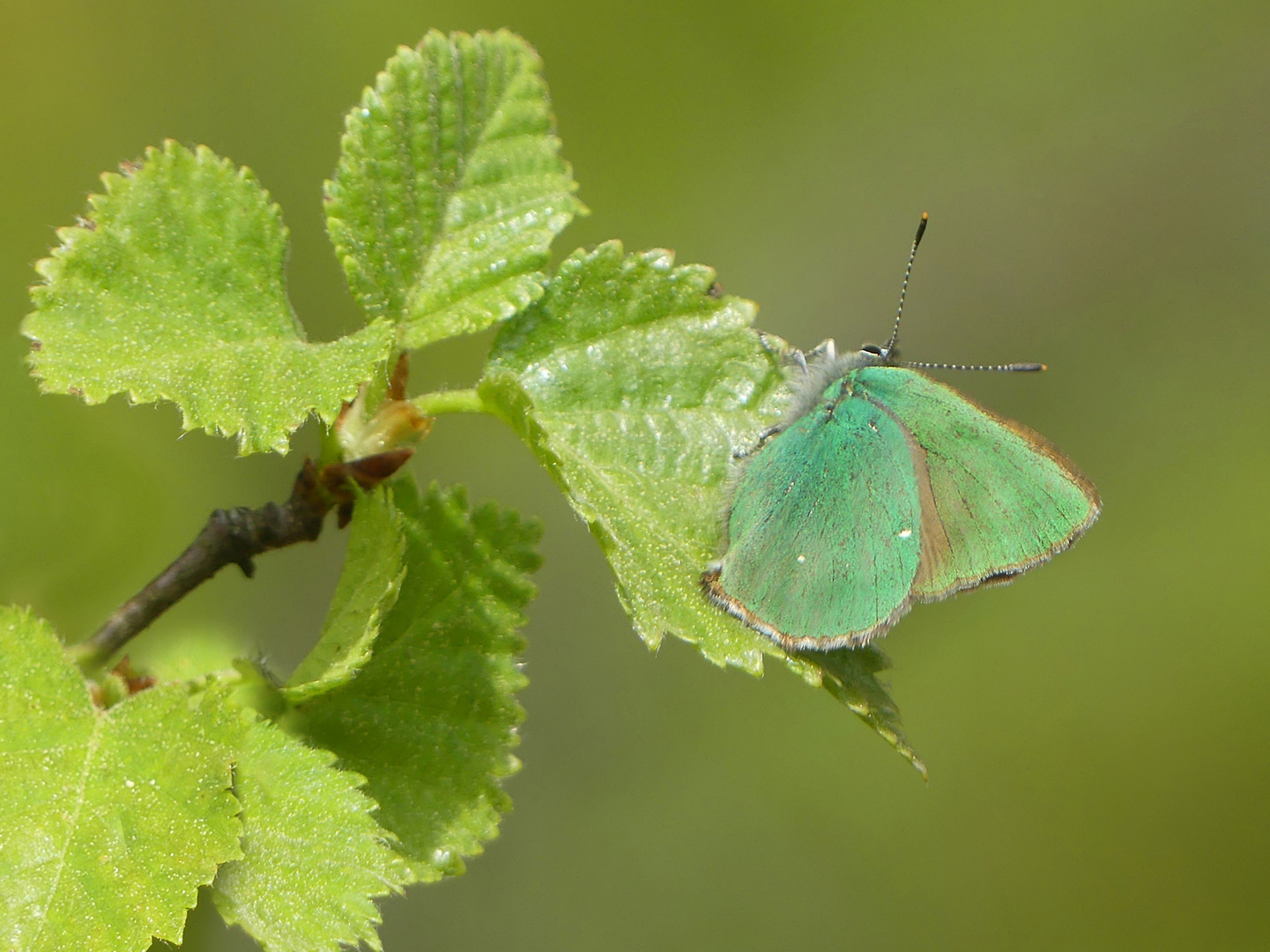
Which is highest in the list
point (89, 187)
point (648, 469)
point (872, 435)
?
point (89, 187)

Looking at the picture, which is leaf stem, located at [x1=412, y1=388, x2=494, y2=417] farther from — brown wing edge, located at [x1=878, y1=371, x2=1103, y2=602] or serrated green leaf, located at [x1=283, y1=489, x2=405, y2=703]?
brown wing edge, located at [x1=878, y1=371, x2=1103, y2=602]

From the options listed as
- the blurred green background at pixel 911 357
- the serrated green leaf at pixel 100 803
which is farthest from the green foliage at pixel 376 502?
the blurred green background at pixel 911 357

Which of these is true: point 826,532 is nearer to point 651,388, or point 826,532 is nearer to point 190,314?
point 651,388

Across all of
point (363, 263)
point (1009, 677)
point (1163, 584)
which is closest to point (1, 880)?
point (363, 263)

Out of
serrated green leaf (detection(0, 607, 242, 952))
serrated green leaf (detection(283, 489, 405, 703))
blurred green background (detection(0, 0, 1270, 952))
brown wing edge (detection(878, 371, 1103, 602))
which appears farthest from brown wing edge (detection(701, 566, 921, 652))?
blurred green background (detection(0, 0, 1270, 952))

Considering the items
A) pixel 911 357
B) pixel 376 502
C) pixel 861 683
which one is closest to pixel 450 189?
pixel 376 502

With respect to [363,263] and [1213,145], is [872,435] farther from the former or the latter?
[1213,145]
